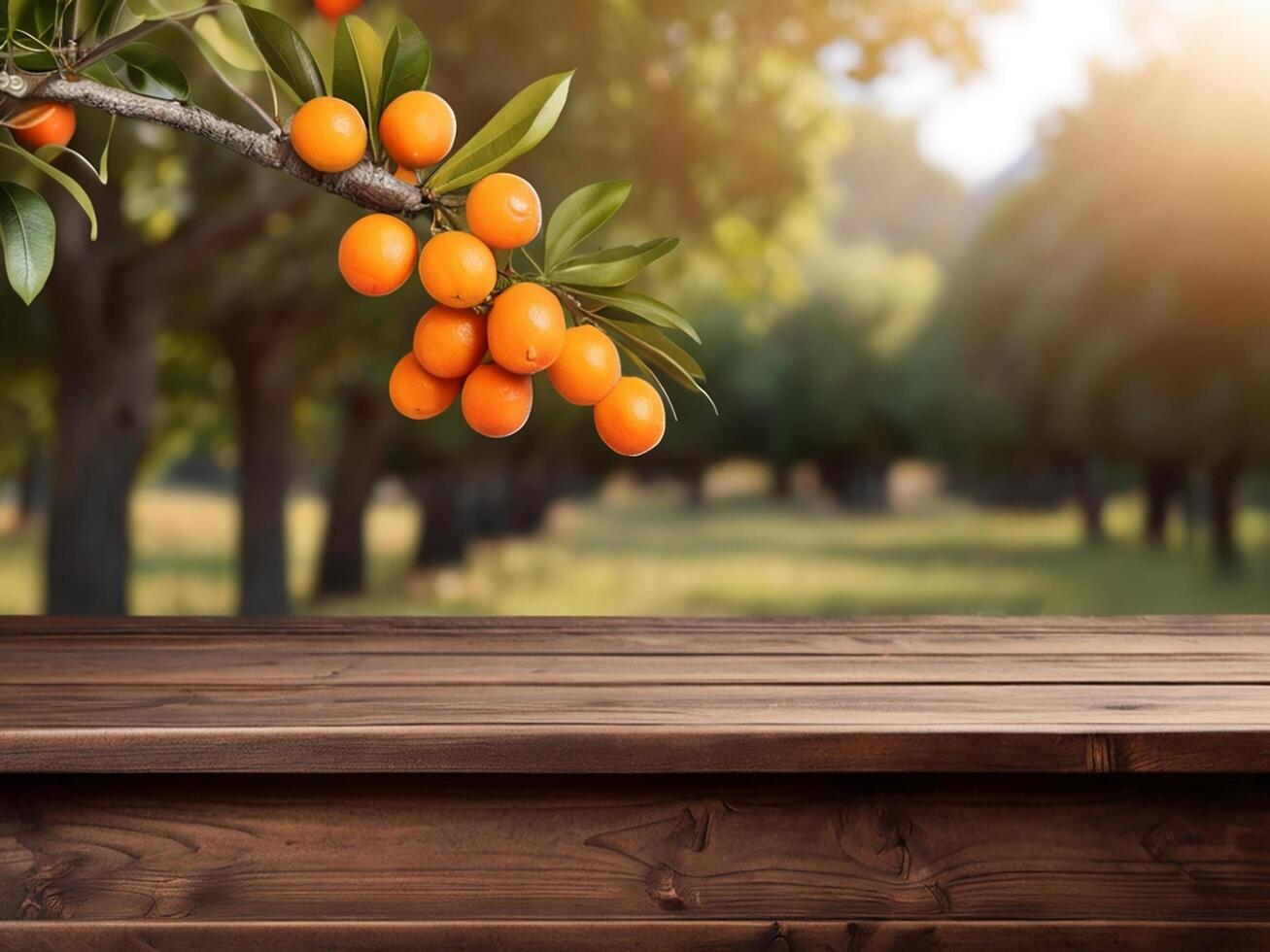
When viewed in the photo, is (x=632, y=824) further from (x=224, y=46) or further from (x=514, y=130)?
(x=224, y=46)

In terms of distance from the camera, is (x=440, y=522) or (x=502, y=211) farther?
(x=440, y=522)

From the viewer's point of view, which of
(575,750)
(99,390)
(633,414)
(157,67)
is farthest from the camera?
(99,390)

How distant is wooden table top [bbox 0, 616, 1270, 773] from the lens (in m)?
1.68

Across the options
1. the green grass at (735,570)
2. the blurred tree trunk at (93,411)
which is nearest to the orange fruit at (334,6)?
the blurred tree trunk at (93,411)

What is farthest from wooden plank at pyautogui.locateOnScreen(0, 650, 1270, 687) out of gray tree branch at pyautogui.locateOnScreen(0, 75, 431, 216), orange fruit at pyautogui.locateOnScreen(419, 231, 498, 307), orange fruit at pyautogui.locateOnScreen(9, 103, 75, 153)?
orange fruit at pyautogui.locateOnScreen(9, 103, 75, 153)

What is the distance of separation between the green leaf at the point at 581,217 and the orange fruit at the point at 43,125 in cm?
93

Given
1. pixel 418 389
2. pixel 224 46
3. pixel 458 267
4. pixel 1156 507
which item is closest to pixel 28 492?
pixel 1156 507

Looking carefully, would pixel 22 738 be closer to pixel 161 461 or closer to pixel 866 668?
pixel 866 668

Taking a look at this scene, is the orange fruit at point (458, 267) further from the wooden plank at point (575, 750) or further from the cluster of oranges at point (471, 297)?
the wooden plank at point (575, 750)

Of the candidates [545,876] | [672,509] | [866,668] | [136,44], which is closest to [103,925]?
[545,876]

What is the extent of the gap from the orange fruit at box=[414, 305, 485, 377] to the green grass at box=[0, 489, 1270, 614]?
1104cm

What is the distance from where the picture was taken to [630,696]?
188cm

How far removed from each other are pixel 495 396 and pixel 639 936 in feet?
2.67

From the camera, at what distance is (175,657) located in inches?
85.1
